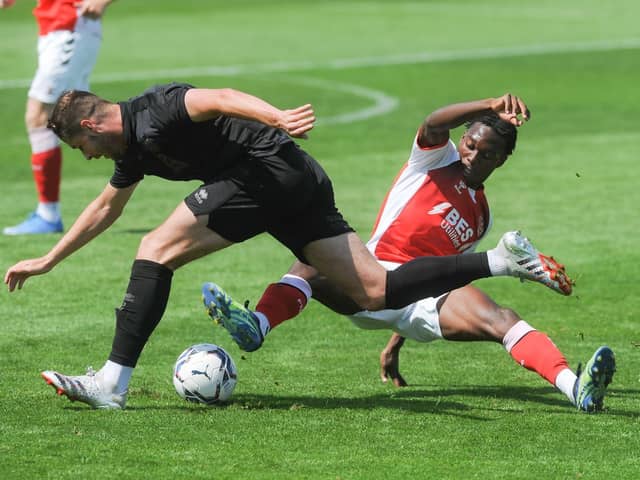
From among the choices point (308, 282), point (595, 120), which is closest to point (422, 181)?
point (308, 282)

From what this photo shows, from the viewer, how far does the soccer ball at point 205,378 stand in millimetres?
7055

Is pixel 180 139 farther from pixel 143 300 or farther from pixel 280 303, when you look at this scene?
pixel 280 303

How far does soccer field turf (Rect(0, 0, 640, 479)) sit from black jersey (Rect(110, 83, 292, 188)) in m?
1.26

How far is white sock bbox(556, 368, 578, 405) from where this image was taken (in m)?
6.84

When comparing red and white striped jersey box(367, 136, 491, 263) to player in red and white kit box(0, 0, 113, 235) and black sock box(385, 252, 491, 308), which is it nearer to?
black sock box(385, 252, 491, 308)

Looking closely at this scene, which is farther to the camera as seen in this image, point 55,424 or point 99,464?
point 55,424

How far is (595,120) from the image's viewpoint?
61.4 ft

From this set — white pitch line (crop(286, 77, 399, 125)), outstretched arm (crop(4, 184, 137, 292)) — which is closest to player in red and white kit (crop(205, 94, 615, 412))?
outstretched arm (crop(4, 184, 137, 292))

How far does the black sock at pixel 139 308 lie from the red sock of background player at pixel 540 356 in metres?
1.84

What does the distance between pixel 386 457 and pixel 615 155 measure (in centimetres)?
1067

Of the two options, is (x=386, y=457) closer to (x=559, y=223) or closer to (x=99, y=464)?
(x=99, y=464)

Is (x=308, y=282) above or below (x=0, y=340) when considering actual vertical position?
above

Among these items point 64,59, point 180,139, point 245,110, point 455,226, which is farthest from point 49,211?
point 245,110

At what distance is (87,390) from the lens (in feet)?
22.5
